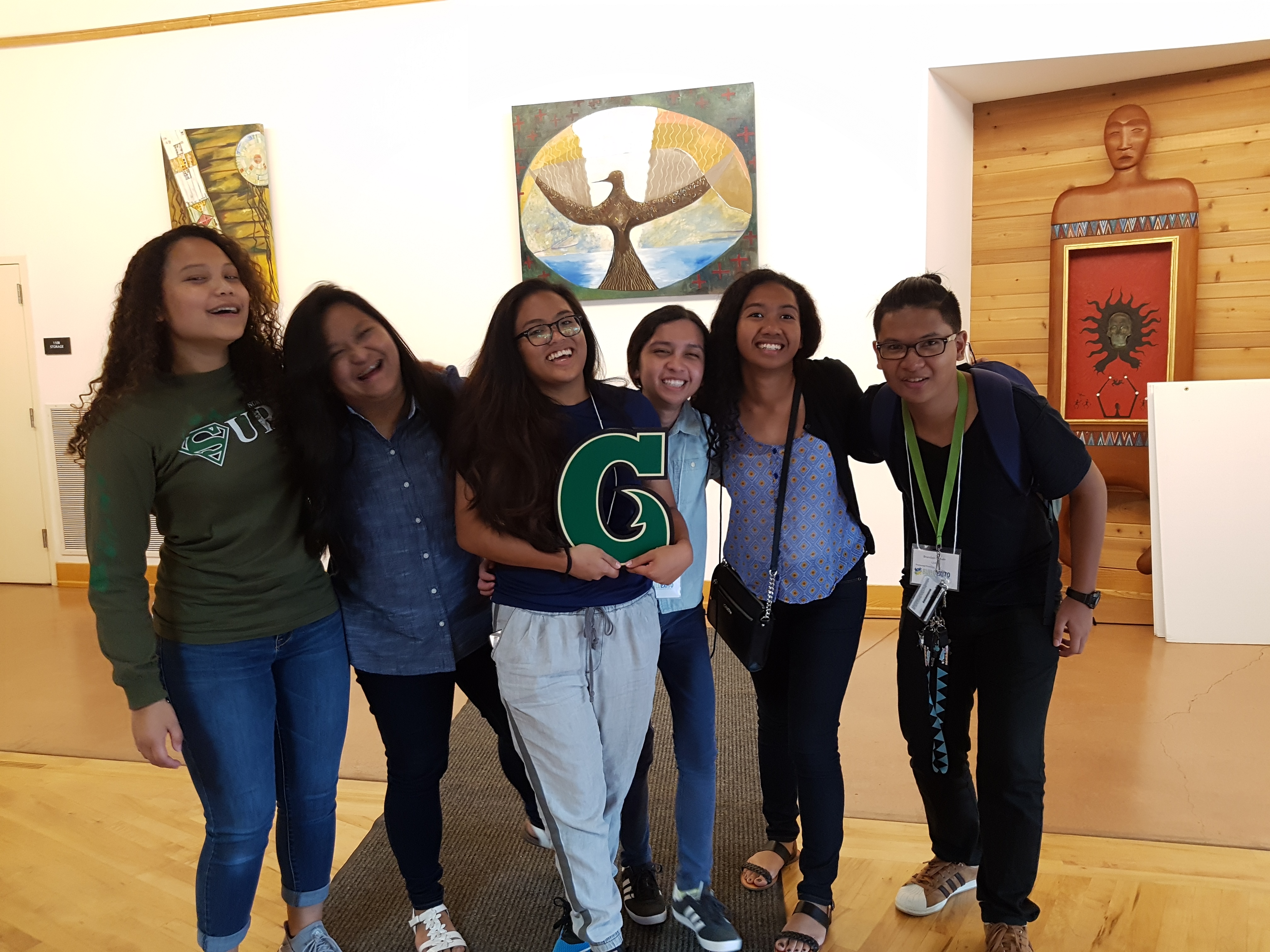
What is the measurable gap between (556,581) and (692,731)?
52cm

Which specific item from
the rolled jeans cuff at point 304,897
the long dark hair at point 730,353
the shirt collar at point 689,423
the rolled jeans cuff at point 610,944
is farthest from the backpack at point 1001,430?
the rolled jeans cuff at point 304,897

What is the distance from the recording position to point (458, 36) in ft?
14.7

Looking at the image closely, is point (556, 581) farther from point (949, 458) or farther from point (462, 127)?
point (462, 127)

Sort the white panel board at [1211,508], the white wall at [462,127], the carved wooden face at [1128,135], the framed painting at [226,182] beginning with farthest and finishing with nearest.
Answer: the framed painting at [226,182]
the carved wooden face at [1128,135]
the white wall at [462,127]
the white panel board at [1211,508]

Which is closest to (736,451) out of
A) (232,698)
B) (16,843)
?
(232,698)

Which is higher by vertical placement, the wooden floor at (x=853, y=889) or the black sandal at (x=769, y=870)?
the black sandal at (x=769, y=870)

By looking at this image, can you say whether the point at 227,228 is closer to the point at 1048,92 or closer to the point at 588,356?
the point at 588,356

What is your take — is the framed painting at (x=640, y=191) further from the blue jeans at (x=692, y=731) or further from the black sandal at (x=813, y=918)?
the black sandal at (x=813, y=918)

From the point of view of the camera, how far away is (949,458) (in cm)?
185

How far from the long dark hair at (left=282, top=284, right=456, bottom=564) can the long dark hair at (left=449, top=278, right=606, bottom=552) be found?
131 mm

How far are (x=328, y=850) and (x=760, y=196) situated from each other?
11.3 feet

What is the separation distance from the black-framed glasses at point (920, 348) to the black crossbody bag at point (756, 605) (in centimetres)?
21

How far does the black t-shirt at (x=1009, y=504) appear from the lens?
71.0 inches

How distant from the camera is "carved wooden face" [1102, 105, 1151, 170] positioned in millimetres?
4230
